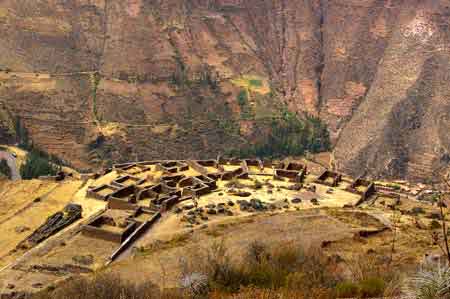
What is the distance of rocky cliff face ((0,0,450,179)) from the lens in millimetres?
118500

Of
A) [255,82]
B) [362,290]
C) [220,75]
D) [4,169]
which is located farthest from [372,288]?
[255,82]

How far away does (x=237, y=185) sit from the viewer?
7050 centimetres

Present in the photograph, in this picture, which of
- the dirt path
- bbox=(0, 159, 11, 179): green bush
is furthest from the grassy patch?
bbox=(0, 159, 11, 179): green bush

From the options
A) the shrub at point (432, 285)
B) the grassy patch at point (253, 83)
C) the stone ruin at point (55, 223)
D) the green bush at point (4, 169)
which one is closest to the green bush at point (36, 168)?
the green bush at point (4, 169)

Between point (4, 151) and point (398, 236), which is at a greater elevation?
point (398, 236)

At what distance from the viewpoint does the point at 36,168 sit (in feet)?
314

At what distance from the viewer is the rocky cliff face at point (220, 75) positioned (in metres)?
118

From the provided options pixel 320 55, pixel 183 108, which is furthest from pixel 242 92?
pixel 320 55

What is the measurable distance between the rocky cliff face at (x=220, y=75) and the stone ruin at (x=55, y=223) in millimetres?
53160

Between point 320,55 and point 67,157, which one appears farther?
point 320,55

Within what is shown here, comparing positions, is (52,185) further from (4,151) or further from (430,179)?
(430,179)

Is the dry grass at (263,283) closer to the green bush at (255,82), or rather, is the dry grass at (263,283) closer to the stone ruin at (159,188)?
the stone ruin at (159,188)

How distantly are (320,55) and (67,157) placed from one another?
7272 cm

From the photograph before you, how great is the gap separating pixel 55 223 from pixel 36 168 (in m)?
39.8
